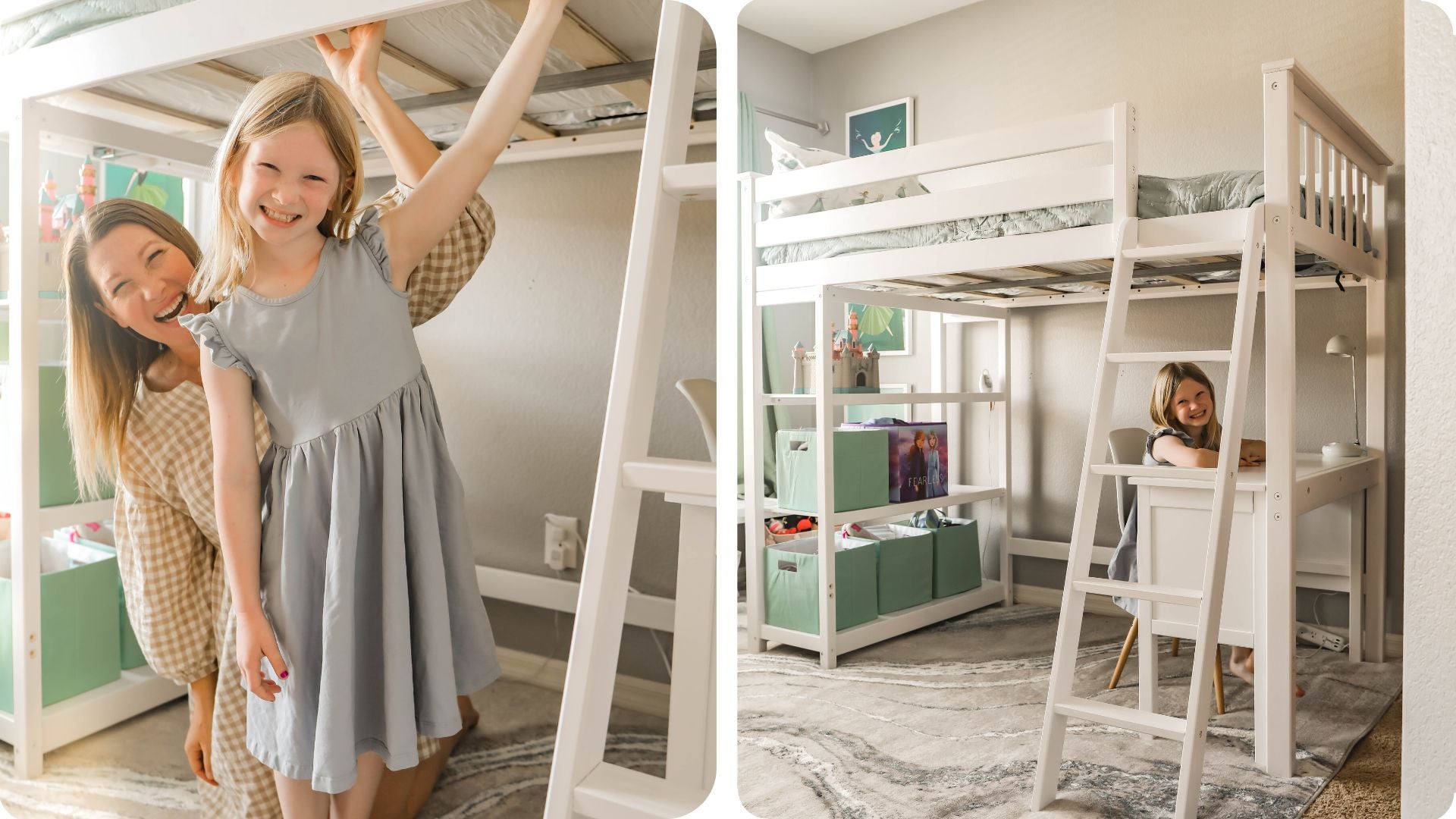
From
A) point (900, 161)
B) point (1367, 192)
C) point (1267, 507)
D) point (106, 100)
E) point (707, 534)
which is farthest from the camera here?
point (1367, 192)

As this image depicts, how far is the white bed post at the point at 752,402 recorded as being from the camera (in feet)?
8.98

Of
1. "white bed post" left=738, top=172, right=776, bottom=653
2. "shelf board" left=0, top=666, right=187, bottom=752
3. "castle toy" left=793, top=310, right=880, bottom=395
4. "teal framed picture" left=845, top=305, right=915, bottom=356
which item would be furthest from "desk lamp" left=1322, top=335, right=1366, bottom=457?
"shelf board" left=0, top=666, right=187, bottom=752

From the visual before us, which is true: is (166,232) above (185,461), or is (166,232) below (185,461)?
above

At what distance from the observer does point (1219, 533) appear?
66.2 inches

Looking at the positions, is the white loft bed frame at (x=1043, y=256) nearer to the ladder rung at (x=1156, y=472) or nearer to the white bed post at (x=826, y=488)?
the white bed post at (x=826, y=488)

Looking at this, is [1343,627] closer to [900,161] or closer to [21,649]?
[900,161]

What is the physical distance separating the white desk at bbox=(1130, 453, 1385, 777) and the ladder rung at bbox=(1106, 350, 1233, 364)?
270 millimetres

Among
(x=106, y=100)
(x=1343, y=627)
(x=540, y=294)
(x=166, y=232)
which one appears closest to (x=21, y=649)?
(x=166, y=232)

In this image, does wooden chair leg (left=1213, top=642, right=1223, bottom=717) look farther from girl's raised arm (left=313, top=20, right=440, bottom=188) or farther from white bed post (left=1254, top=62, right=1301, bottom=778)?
girl's raised arm (left=313, top=20, right=440, bottom=188)

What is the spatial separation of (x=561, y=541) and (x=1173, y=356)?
4.30 ft

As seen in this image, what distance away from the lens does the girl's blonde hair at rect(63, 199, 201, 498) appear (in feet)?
3.51

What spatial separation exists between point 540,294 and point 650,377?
236 millimetres

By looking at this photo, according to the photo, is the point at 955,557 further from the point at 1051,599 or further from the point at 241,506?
the point at 241,506

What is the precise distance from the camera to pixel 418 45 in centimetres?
104
